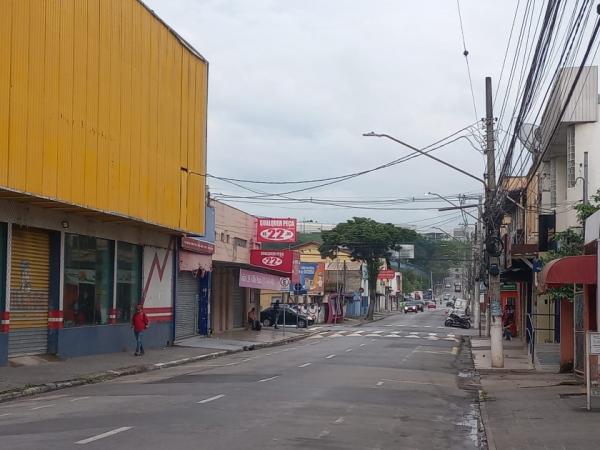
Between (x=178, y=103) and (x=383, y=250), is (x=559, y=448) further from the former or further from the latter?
(x=383, y=250)

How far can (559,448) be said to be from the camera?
11273 mm

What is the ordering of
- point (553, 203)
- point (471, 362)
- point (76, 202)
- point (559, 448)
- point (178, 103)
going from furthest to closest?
point (553, 203) < point (178, 103) < point (471, 362) < point (76, 202) < point (559, 448)

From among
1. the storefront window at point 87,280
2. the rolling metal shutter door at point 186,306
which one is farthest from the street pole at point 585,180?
the rolling metal shutter door at point 186,306

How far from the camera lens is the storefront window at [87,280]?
26.3 metres

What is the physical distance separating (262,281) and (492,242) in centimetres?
2156

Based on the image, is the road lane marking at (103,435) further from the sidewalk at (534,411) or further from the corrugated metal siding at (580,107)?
the corrugated metal siding at (580,107)

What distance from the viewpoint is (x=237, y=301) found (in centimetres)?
4912

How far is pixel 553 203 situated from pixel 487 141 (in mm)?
9215

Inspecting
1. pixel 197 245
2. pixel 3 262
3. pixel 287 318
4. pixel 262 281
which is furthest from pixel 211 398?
pixel 287 318

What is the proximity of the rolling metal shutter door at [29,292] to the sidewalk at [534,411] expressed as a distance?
1260 cm

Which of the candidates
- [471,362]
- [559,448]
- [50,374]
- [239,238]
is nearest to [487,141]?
[471,362]

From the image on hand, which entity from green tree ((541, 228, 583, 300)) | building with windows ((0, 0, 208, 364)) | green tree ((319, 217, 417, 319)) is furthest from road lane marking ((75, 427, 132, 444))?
green tree ((319, 217, 417, 319))

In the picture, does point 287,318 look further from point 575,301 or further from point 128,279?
point 575,301

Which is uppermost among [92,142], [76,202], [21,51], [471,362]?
[21,51]
